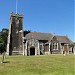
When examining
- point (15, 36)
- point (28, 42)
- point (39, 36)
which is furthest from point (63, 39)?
point (15, 36)

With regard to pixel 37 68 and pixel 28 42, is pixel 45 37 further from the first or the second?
pixel 37 68

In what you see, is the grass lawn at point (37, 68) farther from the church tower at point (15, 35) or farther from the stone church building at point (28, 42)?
the church tower at point (15, 35)

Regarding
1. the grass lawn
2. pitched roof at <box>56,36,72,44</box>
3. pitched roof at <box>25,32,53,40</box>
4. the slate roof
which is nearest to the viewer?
the grass lawn

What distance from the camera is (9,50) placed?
211ft

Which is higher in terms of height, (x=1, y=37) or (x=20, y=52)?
(x=1, y=37)

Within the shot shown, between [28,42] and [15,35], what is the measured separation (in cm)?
525

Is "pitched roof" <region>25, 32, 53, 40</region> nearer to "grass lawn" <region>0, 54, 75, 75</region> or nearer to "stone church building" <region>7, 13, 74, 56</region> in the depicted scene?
"stone church building" <region>7, 13, 74, 56</region>

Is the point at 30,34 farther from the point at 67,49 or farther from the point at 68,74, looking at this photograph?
the point at 68,74

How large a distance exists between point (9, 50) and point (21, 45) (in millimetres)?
4135

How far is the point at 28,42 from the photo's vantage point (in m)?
63.9

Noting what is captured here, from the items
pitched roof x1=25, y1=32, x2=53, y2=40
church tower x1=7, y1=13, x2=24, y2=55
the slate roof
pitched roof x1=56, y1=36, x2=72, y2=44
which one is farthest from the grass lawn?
pitched roof x1=56, y1=36, x2=72, y2=44

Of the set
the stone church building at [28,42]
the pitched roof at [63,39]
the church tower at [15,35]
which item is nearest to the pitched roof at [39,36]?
the stone church building at [28,42]

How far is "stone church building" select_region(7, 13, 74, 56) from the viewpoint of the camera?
64.5 metres

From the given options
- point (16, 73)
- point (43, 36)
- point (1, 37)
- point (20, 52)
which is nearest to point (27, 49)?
point (20, 52)
